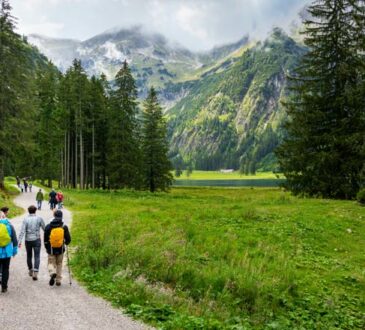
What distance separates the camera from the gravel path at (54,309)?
877 cm

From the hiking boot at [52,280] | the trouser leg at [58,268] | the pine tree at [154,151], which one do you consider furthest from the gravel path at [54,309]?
the pine tree at [154,151]

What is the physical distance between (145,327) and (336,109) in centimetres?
3012

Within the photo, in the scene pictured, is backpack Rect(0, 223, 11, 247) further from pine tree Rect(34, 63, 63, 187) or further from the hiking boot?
pine tree Rect(34, 63, 63, 187)

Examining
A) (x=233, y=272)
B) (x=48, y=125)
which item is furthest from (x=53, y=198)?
(x=48, y=125)

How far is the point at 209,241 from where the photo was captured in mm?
16969

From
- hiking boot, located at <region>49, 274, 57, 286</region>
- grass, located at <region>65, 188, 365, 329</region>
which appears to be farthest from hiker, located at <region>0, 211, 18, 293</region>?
grass, located at <region>65, 188, 365, 329</region>

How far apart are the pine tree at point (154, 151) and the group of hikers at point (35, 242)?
150 ft

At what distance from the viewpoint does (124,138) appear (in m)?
54.0

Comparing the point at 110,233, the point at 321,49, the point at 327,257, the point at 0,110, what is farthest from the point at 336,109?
the point at 0,110

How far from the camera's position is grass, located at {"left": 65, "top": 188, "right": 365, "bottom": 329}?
1020 centimetres

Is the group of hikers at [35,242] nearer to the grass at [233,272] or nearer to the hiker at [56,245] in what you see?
the hiker at [56,245]

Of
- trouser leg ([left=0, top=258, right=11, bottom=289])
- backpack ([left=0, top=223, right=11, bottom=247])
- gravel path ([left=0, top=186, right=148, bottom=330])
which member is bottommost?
gravel path ([left=0, top=186, right=148, bottom=330])

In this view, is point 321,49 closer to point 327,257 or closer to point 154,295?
point 327,257

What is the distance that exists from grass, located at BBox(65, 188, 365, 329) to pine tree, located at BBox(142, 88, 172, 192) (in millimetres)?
38561
